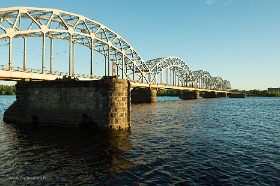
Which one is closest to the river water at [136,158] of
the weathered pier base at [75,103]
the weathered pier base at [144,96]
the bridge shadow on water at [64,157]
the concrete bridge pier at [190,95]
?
the bridge shadow on water at [64,157]

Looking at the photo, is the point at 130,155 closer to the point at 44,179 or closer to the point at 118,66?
the point at 44,179

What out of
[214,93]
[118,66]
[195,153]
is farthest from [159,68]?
[195,153]

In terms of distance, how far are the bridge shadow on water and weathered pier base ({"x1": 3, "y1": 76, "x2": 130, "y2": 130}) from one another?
1771 millimetres

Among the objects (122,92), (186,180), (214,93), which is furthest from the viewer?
(214,93)

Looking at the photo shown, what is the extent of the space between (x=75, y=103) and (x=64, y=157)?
1102 centimetres

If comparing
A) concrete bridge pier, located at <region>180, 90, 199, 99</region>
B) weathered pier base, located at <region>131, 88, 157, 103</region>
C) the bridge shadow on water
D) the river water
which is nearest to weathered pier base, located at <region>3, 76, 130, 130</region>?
the bridge shadow on water

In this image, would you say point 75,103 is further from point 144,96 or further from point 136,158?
point 144,96

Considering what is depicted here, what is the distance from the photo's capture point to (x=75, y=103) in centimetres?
2556

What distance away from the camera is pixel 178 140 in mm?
20531

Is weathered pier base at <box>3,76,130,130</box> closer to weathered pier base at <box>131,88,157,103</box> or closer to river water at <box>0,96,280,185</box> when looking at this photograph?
river water at <box>0,96,280,185</box>

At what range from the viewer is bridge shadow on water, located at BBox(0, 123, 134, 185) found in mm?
11867

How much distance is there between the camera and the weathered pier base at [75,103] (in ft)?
78.0

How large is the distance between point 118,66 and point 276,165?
227 ft

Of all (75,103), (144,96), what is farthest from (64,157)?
(144,96)
